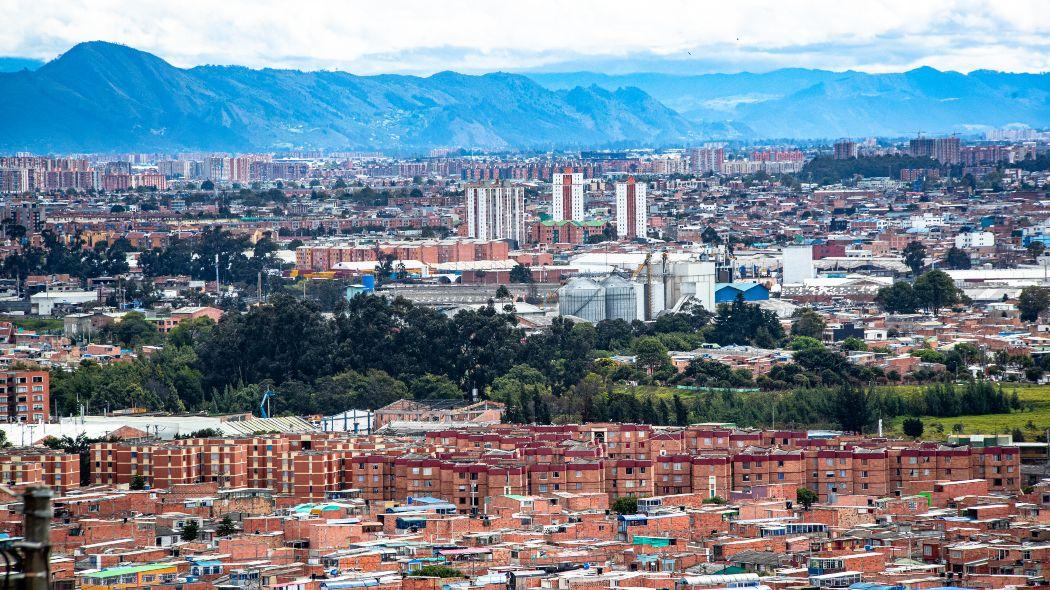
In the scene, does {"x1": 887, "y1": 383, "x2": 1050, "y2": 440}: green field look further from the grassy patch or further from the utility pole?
the utility pole

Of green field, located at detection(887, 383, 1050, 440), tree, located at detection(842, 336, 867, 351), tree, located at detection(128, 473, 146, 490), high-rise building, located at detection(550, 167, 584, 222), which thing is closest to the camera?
tree, located at detection(128, 473, 146, 490)

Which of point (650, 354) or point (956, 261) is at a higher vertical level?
point (956, 261)

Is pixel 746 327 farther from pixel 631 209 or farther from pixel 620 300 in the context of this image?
pixel 631 209

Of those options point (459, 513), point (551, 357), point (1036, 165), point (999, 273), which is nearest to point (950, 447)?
point (459, 513)

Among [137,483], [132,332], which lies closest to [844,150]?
[132,332]

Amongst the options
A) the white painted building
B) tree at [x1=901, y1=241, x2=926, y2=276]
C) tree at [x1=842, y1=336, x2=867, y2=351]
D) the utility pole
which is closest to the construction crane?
tree at [x1=842, y1=336, x2=867, y2=351]

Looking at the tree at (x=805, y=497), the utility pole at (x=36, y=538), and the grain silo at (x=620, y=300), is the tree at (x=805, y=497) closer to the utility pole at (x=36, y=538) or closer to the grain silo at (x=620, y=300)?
the utility pole at (x=36, y=538)
